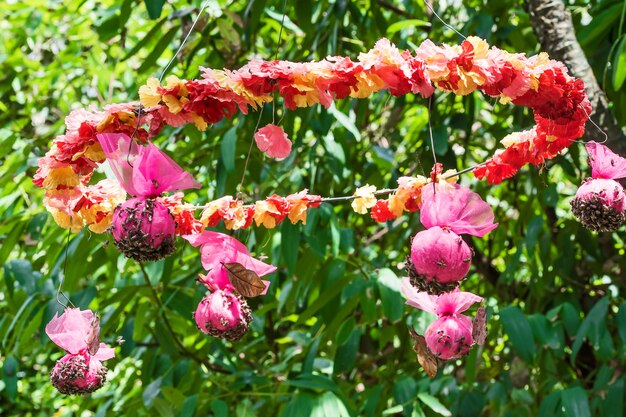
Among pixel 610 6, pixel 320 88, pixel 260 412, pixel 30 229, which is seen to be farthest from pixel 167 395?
pixel 610 6

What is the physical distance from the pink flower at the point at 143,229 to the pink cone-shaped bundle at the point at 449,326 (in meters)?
0.25

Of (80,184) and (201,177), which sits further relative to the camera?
(201,177)

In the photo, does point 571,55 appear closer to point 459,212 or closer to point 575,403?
point 575,403

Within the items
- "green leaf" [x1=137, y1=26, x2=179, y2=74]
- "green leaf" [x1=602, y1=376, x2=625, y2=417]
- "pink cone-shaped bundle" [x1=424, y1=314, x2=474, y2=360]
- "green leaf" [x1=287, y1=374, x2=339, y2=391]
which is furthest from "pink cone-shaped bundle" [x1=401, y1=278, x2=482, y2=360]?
"green leaf" [x1=137, y1=26, x2=179, y2=74]

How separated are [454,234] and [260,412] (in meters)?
0.96

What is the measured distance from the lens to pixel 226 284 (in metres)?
0.96

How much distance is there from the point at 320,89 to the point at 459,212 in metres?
0.18

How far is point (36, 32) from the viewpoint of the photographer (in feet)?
7.98

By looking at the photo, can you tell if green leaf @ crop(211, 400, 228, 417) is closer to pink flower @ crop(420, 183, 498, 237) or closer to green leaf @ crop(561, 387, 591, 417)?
green leaf @ crop(561, 387, 591, 417)

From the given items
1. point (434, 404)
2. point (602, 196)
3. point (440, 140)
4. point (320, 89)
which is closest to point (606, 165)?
point (602, 196)

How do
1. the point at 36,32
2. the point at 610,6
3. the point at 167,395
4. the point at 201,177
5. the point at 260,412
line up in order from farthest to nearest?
the point at 36,32, the point at 201,177, the point at 260,412, the point at 610,6, the point at 167,395

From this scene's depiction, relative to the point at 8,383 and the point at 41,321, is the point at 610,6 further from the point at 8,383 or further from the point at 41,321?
the point at 8,383

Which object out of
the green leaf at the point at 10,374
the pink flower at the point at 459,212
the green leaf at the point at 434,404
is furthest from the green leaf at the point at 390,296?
the green leaf at the point at 10,374

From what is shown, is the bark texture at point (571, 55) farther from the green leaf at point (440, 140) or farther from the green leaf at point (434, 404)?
the green leaf at point (434, 404)
